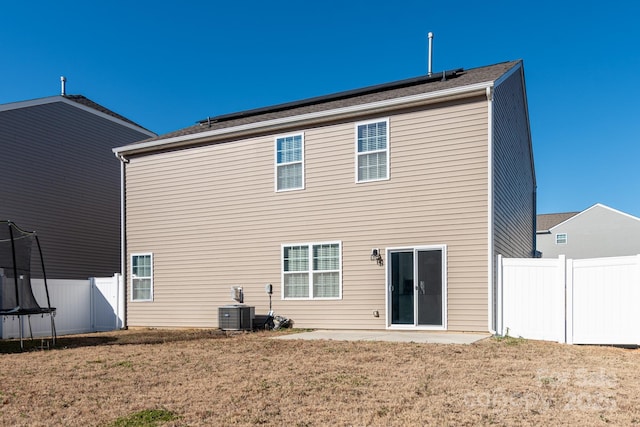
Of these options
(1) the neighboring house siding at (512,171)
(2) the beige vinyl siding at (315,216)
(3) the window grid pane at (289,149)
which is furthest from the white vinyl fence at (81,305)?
(1) the neighboring house siding at (512,171)

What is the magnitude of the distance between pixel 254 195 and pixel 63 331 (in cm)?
629

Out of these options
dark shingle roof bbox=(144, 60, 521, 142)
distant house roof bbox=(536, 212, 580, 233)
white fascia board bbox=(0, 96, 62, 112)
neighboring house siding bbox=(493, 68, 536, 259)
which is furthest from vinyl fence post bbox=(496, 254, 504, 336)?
distant house roof bbox=(536, 212, 580, 233)

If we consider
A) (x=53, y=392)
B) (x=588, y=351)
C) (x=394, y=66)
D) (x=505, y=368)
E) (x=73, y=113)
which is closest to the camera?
(x=53, y=392)

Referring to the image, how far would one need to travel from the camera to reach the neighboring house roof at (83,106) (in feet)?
48.3

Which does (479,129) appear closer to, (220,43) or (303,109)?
(303,109)

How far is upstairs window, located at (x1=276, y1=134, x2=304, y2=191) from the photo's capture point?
477 inches

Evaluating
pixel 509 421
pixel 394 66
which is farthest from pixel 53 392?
pixel 394 66

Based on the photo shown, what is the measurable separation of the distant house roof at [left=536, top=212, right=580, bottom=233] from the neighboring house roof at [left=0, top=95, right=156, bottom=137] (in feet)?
89.4

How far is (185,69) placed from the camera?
19609 mm

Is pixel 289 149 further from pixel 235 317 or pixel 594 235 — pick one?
pixel 594 235

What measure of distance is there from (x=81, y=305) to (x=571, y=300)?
12100 millimetres

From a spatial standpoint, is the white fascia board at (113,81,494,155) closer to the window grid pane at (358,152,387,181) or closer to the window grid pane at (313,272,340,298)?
the window grid pane at (358,152,387,181)

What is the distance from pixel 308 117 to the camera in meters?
11.8

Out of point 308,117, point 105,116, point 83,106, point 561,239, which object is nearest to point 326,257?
point 308,117
